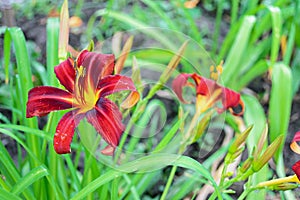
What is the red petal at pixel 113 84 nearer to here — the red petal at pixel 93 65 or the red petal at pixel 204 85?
the red petal at pixel 93 65

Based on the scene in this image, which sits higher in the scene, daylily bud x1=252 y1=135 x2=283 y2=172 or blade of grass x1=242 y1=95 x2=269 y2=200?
daylily bud x1=252 y1=135 x2=283 y2=172

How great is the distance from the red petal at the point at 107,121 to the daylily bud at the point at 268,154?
28 centimetres

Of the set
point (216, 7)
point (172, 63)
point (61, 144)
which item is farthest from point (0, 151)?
point (216, 7)

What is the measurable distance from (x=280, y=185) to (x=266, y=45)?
3.99 ft

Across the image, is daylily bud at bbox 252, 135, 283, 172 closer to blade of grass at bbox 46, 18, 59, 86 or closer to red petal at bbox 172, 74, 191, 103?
red petal at bbox 172, 74, 191, 103

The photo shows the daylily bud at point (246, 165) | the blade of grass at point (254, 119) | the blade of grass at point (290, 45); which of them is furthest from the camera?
the blade of grass at point (290, 45)

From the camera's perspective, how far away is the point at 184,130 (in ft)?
4.26

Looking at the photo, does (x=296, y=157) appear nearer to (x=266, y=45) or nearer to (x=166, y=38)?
(x=266, y=45)

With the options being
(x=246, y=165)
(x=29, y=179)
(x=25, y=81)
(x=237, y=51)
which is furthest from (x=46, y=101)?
(x=237, y=51)

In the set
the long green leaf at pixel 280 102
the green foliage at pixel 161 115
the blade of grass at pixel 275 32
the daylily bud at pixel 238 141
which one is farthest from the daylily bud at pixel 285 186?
the blade of grass at pixel 275 32

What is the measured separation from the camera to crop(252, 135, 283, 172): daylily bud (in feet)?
3.40

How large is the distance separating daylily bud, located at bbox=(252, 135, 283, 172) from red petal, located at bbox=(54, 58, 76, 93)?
389mm

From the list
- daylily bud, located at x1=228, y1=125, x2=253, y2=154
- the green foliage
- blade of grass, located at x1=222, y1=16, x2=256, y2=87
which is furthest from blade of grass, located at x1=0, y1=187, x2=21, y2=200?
blade of grass, located at x1=222, y1=16, x2=256, y2=87

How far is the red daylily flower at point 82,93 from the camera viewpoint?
1.00 m
